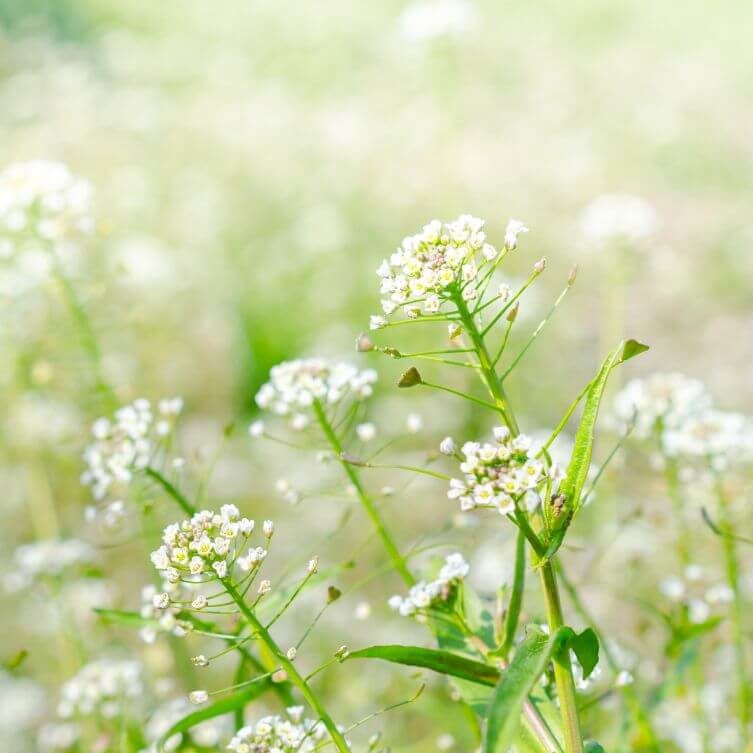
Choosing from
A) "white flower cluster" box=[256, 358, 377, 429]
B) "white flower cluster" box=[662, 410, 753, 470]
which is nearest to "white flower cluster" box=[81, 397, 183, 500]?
"white flower cluster" box=[256, 358, 377, 429]

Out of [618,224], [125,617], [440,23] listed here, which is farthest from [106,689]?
[440,23]

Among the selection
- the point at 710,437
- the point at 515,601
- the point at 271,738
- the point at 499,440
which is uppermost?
Result: the point at 710,437

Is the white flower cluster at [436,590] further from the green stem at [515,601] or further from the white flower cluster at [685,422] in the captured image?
the white flower cluster at [685,422]

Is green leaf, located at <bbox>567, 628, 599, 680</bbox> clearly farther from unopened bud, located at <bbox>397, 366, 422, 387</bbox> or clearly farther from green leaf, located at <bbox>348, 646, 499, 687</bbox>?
unopened bud, located at <bbox>397, 366, 422, 387</bbox>

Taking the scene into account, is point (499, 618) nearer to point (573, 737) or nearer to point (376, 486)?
point (573, 737)

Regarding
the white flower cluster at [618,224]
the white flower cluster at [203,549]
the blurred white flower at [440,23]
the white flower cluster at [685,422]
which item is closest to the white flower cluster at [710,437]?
the white flower cluster at [685,422]

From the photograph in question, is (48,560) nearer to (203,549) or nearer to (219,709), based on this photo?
(219,709)
